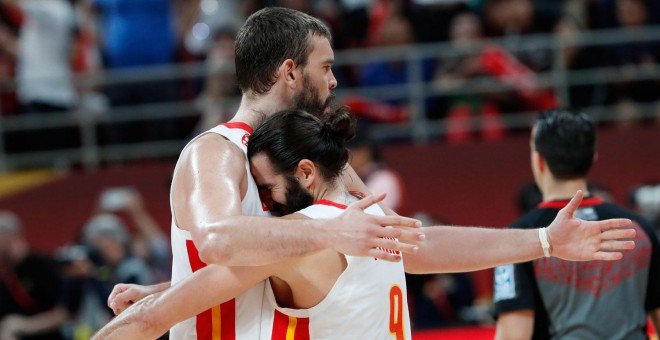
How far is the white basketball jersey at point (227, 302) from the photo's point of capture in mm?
4336

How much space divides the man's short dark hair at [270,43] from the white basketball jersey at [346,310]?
692 mm

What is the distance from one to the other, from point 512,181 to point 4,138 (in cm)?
579

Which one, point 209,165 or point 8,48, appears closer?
point 209,165

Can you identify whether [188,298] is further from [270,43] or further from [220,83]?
[220,83]

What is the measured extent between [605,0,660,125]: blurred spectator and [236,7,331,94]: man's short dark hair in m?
7.54

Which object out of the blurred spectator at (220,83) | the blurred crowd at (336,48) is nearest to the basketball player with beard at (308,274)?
the blurred crowd at (336,48)

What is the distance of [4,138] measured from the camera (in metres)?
13.3

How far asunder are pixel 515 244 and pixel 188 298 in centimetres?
136

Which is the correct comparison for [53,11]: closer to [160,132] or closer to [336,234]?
[160,132]

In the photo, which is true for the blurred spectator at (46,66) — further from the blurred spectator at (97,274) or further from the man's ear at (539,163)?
the man's ear at (539,163)

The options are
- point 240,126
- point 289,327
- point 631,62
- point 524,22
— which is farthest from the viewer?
point 524,22

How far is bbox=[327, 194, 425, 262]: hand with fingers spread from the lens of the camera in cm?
383

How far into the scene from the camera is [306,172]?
13.9 feet

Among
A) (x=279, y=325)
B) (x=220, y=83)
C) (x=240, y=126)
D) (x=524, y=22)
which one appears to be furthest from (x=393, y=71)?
(x=279, y=325)
